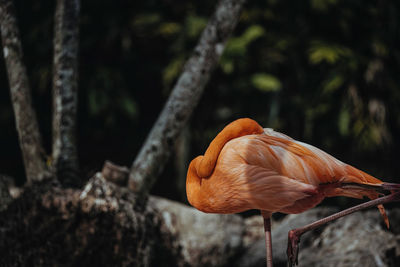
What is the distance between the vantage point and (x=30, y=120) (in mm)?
3139

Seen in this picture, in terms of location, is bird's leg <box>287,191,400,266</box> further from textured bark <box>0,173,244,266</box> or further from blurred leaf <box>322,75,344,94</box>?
blurred leaf <box>322,75,344,94</box>

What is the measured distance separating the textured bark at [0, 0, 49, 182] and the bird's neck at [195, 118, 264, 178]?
176 centimetres

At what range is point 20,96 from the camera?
3.11 meters

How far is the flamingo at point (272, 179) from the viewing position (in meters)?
1.71

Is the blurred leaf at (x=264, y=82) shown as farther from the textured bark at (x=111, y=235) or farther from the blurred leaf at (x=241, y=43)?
the textured bark at (x=111, y=235)

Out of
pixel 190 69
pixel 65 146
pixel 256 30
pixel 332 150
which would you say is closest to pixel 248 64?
pixel 256 30

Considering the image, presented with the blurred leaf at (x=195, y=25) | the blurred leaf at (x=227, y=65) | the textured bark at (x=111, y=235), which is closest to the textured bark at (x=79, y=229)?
the textured bark at (x=111, y=235)

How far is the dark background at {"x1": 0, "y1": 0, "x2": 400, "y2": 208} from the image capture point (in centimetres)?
520

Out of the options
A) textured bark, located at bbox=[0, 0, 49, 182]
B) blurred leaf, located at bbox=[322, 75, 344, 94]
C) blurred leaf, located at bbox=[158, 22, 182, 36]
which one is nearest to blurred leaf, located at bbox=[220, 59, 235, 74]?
blurred leaf, located at bbox=[158, 22, 182, 36]

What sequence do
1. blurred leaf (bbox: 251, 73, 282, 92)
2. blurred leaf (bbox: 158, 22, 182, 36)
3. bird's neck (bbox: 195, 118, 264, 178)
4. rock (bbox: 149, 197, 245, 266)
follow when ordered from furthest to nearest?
blurred leaf (bbox: 158, 22, 182, 36) → blurred leaf (bbox: 251, 73, 282, 92) → rock (bbox: 149, 197, 245, 266) → bird's neck (bbox: 195, 118, 264, 178)

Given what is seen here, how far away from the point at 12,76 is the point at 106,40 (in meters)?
2.70

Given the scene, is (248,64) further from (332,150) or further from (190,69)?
(190,69)

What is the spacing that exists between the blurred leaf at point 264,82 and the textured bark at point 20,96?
272cm

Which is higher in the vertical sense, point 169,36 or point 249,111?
point 169,36
